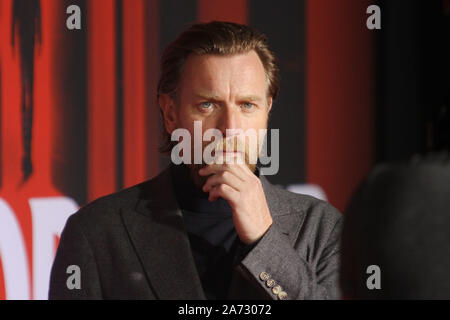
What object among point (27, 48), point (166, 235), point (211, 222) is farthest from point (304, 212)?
point (27, 48)

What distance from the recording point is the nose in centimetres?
129

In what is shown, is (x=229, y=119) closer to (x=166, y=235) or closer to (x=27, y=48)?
(x=166, y=235)

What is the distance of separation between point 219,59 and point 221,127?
0.58 ft

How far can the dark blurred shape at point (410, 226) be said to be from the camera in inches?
22.3

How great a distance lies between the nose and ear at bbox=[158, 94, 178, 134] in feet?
0.60

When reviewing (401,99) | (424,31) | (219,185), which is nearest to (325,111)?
(401,99)

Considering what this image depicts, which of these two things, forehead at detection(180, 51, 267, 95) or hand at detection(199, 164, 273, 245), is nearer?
hand at detection(199, 164, 273, 245)

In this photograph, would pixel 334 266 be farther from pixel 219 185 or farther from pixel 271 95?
pixel 271 95

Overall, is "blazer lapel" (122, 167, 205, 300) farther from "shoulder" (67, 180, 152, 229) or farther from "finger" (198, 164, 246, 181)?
"finger" (198, 164, 246, 181)

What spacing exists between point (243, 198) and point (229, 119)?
0.25 m

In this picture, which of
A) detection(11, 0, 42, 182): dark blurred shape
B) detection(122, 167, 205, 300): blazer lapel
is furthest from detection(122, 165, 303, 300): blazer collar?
detection(11, 0, 42, 182): dark blurred shape

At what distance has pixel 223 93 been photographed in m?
1.31

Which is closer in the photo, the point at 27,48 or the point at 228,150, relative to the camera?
the point at 228,150

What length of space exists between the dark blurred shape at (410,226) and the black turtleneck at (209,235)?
58 cm
